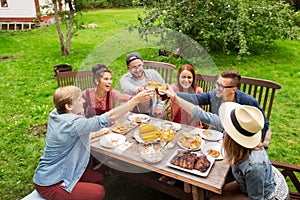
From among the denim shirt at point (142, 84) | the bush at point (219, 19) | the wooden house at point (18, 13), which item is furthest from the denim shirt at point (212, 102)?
the wooden house at point (18, 13)

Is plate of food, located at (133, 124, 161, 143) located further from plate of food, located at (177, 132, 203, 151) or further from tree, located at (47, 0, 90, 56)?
tree, located at (47, 0, 90, 56)

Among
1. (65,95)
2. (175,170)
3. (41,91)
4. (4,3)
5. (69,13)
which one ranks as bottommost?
(41,91)

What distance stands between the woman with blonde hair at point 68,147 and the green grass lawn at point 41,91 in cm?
Result: 43

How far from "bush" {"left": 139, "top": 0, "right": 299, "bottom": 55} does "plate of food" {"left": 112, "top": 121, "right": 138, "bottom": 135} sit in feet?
14.8

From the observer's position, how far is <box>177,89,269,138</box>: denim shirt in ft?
A: 7.18

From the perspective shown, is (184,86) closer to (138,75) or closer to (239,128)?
(138,75)

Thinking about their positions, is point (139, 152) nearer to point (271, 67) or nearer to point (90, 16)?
point (271, 67)

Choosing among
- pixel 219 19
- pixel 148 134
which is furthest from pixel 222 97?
pixel 219 19

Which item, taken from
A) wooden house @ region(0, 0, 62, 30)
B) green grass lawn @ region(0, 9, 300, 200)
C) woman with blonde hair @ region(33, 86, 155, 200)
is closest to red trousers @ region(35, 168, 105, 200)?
woman with blonde hair @ region(33, 86, 155, 200)

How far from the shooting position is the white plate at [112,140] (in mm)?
2311

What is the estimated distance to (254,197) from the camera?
1.90 metres

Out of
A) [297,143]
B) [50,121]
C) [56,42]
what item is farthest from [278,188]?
[56,42]

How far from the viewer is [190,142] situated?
2.32 meters

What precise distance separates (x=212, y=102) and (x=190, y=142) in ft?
2.30
